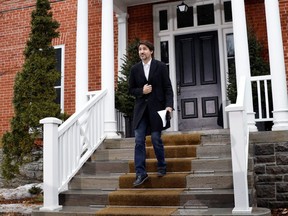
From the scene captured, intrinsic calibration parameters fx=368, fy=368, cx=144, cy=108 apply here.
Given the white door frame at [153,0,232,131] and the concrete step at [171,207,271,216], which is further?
the white door frame at [153,0,232,131]

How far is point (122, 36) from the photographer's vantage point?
8922mm

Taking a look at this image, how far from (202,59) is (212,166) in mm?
3890

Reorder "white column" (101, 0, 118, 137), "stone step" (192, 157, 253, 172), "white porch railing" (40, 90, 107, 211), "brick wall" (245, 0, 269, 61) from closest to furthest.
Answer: "white porch railing" (40, 90, 107, 211) < "stone step" (192, 157, 253, 172) < "white column" (101, 0, 118, 137) < "brick wall" (245, 0, 269, 61)

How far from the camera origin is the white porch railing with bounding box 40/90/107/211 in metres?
4.84

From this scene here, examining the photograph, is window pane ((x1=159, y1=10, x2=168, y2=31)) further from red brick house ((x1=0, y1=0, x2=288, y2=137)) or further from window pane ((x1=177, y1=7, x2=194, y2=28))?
window pane ((x1=177, y1=7, x2=194, y2=28))

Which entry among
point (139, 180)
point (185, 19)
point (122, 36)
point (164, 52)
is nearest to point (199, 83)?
point (164, 52)

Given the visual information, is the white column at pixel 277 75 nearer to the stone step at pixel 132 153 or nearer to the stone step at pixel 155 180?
the stone step at pixel 132 153

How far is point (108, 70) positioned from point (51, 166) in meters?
2.52

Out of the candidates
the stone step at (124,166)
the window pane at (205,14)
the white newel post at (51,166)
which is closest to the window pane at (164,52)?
the window pane at (205,14)

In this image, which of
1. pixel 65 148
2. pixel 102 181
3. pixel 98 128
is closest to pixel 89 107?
pixel 98 128

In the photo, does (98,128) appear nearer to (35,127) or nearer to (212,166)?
(35,127)

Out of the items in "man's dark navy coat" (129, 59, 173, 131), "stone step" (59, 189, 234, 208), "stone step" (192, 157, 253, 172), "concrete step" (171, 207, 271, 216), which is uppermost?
"man's dark navy coat" (129, 59, 173, 131)

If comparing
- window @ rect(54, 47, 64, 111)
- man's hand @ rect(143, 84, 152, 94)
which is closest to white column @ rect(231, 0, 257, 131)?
man's hand @ rect(143, 84, 152, 94)

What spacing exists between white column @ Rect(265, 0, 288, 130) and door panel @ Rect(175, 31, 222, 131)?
2.19 meters
